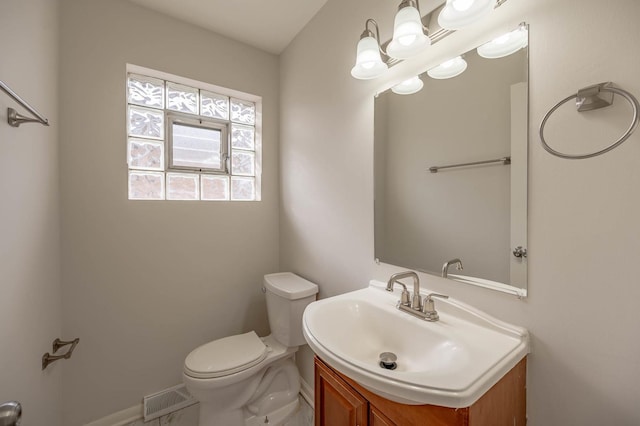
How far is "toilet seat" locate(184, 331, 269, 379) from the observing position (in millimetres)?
1332

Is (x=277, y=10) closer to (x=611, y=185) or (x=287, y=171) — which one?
(x=287, y=171)

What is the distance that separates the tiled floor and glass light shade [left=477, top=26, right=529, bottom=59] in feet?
6.68

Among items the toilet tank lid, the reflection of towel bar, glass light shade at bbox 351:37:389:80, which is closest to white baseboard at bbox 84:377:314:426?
the toilet tank lid

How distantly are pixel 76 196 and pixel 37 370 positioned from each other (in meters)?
0.85

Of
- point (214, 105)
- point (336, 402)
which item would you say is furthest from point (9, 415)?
point (214, 105)

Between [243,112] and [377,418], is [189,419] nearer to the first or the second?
[377,418]

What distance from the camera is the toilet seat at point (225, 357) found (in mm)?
1332

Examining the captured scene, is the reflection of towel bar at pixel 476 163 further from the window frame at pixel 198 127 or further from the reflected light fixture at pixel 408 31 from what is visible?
the window frame at pixel 198 127

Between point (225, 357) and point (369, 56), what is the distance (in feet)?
5.55

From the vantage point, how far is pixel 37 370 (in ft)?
3.49

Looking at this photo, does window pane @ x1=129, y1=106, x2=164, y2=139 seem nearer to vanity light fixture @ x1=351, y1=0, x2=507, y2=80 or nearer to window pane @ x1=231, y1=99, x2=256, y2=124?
window pane @ x1=231, y1=99, x2=256, y2=124

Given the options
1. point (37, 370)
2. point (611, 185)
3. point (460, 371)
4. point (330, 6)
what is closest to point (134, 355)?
point (37, 370)

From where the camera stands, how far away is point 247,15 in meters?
1.64

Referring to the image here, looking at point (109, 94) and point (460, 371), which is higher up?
point (109, 94)
